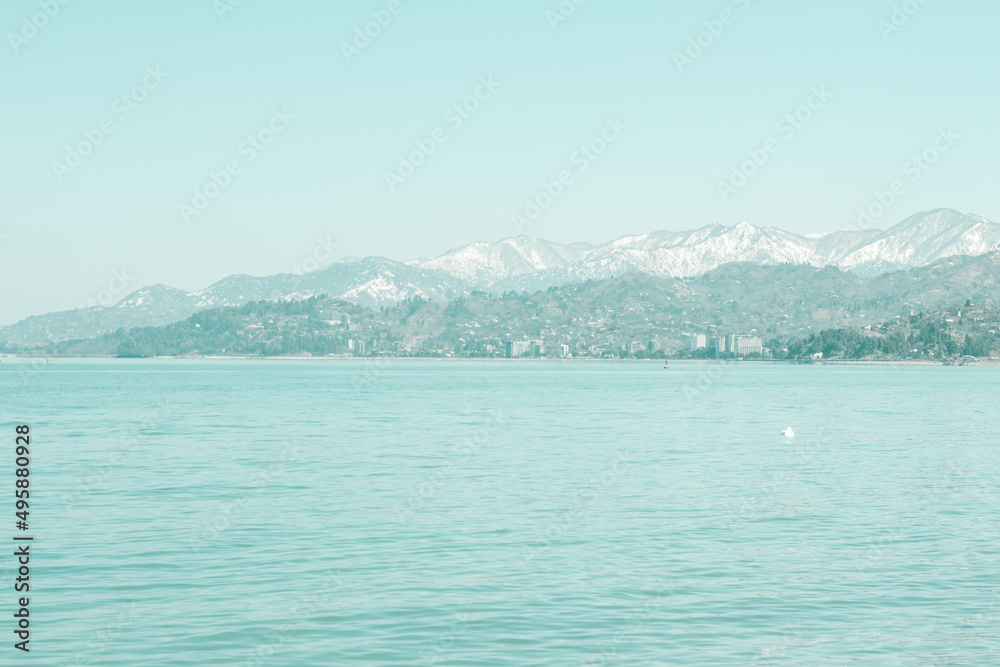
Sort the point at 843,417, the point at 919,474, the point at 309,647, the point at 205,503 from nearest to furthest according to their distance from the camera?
the point at 309,647, the point at 205,503, the point at 919,474, the point at 843,417

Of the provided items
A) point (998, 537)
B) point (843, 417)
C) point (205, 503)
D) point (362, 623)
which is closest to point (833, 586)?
point (998, 537)

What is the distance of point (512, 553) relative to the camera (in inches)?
854

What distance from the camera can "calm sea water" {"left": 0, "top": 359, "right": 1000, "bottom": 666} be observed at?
15500 millimetres

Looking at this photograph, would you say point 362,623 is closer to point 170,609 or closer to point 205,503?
point 170,609

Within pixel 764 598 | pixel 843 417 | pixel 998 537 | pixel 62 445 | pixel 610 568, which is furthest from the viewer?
pixel 843 417

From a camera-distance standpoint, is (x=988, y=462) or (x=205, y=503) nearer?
(x=205, y=503)

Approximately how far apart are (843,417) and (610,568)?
51968 millimetres

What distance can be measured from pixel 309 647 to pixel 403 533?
8777mm

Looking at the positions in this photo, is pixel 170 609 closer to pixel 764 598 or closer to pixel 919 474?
pixel 764 598

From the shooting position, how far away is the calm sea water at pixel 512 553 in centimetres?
1550

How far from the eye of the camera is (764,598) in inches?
706

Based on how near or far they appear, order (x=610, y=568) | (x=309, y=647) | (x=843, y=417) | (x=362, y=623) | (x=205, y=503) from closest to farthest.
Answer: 1. (x=309, y=647)
2. (x=362, y=623)
3. (x=610, y=568)
4. (x=205, y=503)
5. (x=843, y=417)

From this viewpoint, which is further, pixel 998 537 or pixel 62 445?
pixel 62 445

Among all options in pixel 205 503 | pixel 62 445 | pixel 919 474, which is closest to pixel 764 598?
pixel 205 503
